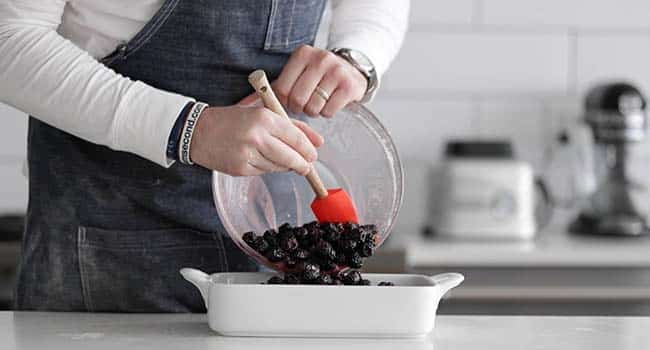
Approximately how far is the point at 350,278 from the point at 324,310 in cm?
5

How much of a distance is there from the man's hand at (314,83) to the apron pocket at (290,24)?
101 millimetres

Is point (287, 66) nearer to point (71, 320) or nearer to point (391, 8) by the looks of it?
point (391, 8)

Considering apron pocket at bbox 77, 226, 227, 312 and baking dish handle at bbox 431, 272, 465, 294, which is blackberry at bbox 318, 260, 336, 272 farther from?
apron pocket at bbox 77, 226, 227, 312

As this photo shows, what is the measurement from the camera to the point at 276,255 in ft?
3.74

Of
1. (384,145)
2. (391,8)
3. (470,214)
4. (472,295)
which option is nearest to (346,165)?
(384,145)

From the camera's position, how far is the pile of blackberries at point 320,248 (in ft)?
3.69

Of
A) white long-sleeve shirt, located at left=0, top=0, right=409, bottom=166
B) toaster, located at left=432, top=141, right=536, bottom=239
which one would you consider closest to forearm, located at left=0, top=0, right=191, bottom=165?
white long-sleeve shirt, located at left=0, top=0, right=409, bottom=166

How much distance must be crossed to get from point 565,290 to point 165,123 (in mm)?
1240

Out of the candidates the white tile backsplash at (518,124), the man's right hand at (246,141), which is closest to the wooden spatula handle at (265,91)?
the man's right hand at (246,141)

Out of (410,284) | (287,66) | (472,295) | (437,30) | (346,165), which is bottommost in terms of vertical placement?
(472,295)

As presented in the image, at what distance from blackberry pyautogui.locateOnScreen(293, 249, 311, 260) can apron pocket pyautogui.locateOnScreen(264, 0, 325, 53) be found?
0.33 m

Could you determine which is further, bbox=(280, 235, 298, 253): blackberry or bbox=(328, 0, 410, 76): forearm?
bbox=(328, 0, 410, 76): forearm

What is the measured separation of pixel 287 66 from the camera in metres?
1.29

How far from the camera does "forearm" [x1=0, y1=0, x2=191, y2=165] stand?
3.78 feet
